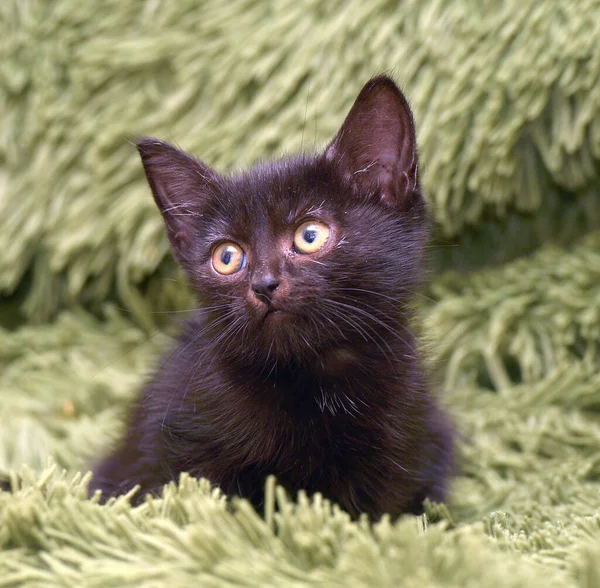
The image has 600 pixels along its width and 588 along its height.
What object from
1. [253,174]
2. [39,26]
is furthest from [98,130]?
[253,174]

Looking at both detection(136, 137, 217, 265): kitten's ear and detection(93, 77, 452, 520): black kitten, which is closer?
detection(93, 77, 452, 520): black kitten

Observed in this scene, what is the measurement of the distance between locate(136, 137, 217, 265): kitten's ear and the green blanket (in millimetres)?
233

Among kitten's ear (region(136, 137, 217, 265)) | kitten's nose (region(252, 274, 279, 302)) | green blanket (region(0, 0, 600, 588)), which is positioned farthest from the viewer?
Answer: green blanket (region(0, 0, 600, 588))

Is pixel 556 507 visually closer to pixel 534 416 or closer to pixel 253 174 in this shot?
pixel 534 416

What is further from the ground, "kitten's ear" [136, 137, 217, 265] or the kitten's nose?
"kitten's ear" [136, 137, 217, 265]

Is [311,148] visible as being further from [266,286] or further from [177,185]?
[266,286]

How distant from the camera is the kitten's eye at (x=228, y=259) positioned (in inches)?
32.6

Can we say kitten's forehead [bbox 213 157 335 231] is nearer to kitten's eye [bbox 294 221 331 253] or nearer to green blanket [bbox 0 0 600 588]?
kitten's eye [bbox 294 221 331 253]

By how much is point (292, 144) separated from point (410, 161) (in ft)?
1.50

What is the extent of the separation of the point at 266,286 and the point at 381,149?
0.70ft

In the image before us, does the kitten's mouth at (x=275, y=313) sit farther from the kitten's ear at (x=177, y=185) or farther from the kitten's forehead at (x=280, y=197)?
the kitten's ear at (x=177, y=185)

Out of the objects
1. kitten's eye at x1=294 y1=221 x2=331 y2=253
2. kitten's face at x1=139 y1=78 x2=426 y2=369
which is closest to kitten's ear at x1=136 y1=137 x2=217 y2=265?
kitten's face at x1=139 y1=78 x2=426 y2=369

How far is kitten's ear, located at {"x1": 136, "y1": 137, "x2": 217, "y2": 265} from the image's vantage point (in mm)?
918

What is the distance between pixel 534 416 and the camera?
1.15 metres
